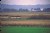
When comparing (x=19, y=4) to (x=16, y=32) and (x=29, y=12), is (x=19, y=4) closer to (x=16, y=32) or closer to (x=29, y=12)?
(x=29, y=12)

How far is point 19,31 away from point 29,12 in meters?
0.27

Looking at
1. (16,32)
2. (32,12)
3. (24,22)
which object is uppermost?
(32,12)

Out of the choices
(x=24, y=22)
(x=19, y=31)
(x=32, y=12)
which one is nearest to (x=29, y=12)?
(x=32, y=12)

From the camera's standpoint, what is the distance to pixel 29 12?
150 centimetres

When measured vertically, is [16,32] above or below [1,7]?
below

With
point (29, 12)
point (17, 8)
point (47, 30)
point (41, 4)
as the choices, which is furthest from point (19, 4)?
point (47, 30)

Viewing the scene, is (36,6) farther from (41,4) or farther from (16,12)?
(16,12)

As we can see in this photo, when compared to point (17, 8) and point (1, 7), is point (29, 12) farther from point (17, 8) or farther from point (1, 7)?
point (1, 7)

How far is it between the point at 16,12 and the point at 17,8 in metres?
0.05

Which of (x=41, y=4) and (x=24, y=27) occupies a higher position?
(x=41, y=4)

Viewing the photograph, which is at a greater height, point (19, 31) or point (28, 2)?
point (28, 2)

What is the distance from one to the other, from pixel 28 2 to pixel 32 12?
0.13 m

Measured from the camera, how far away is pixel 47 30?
4.92ft

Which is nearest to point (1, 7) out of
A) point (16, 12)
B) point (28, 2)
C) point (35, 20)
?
point (16, 12)
